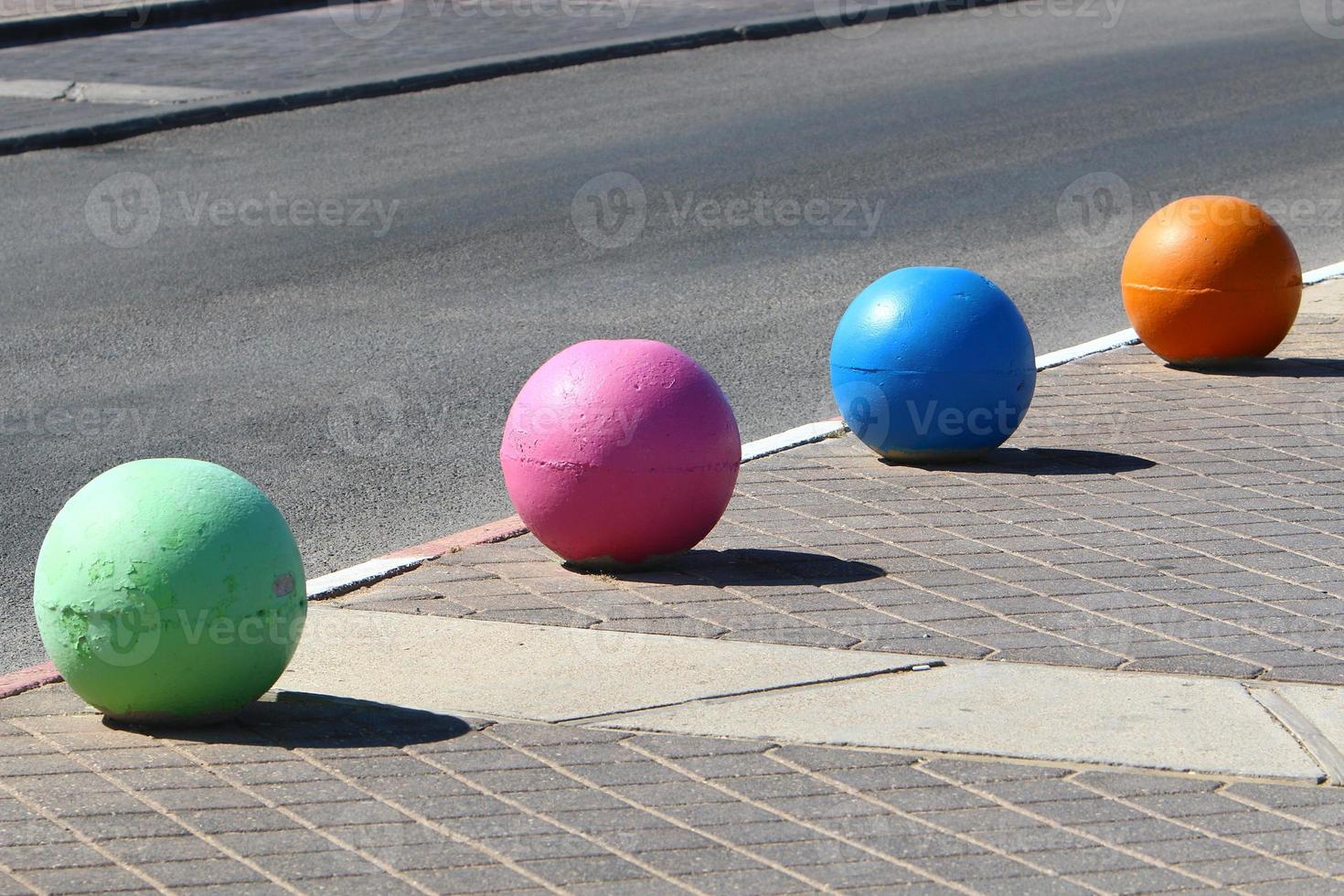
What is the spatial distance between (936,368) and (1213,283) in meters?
2.45

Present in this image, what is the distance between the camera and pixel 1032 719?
5527mm

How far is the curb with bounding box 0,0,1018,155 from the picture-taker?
16.3m

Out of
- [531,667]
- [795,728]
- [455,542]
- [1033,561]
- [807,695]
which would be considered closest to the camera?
[795,728]

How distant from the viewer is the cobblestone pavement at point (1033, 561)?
629 cm

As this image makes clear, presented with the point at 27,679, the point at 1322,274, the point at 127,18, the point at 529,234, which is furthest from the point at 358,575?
the point at 127,18

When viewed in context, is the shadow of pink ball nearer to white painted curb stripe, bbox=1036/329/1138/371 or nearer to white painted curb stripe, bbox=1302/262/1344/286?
white painted curb stripe, bbox=1036/329/1138/371

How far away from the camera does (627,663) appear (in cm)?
601

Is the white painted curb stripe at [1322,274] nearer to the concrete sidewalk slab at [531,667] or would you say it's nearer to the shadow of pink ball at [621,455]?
the shadow of pink ball at [621,455]

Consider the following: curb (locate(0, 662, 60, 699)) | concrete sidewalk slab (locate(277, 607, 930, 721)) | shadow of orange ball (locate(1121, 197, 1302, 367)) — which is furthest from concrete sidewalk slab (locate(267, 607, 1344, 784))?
shadow of orange ball (locate(1121, 197, 1302, 367))

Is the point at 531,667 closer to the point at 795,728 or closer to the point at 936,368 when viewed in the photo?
the point at 795,728

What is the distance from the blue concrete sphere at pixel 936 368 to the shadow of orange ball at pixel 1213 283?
6.13ft

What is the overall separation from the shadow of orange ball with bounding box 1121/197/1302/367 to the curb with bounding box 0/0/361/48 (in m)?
14.3

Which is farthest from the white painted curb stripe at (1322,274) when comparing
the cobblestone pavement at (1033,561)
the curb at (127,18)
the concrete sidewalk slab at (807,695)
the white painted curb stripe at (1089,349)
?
the curb at (127,18)

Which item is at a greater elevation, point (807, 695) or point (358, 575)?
point (358, 575)
